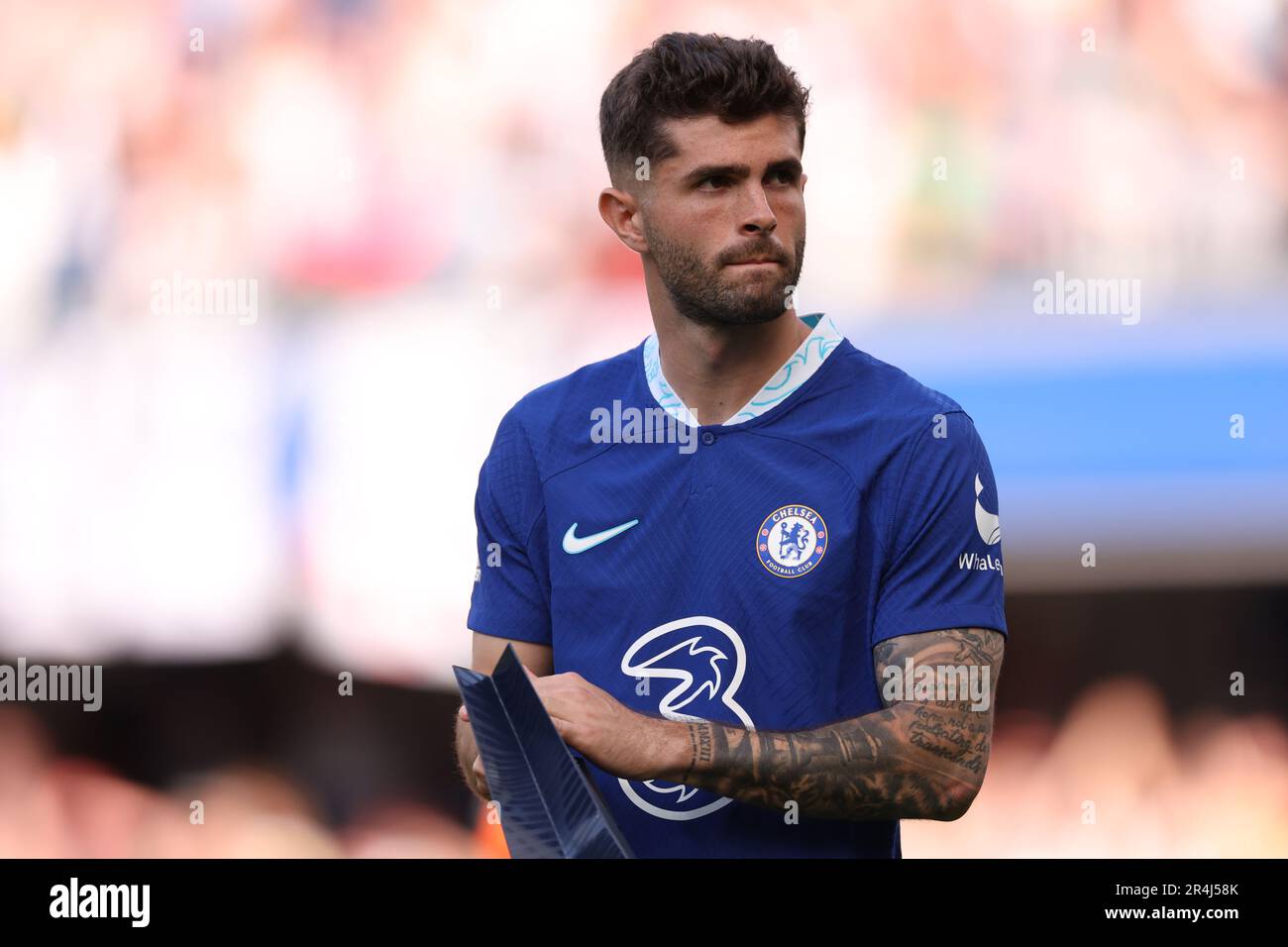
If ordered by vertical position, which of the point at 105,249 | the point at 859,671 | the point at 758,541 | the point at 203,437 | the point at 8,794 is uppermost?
the point at 105,249

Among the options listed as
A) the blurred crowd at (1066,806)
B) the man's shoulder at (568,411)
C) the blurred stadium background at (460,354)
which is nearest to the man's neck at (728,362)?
the man's shoulder at (568,411)

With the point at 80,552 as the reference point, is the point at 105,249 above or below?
above

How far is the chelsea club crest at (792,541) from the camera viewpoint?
2.14 metres

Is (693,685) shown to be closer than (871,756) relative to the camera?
No

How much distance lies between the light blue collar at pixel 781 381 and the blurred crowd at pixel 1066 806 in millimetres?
2031

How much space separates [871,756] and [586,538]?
0.57 metres

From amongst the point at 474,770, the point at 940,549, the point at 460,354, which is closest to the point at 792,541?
the point at 940,549

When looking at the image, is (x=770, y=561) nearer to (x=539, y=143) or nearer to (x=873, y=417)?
(x=873, y=417)

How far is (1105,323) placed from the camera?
3.98 meters

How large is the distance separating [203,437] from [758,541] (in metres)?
2.48

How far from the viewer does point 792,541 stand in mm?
2162
